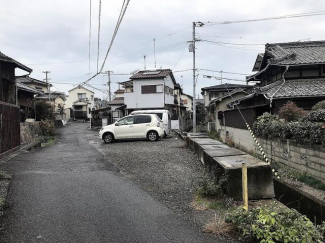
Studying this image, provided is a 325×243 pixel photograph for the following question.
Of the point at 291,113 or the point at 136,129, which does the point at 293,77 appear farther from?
the point at 136,129

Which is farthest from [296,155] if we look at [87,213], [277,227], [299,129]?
[87,213]

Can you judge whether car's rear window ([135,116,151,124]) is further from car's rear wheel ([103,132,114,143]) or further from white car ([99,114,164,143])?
car's rear wheel ([103,132,114,143])

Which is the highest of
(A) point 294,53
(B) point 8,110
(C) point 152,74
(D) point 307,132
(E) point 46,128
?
(C) point 152,74

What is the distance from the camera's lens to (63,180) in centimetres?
661

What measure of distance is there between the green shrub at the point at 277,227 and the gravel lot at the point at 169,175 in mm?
771

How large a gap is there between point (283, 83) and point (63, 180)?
13428 mm

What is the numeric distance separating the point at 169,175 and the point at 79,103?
57.6 metres

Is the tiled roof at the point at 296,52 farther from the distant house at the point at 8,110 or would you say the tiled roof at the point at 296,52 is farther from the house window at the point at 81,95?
the house window at the point at 81,95

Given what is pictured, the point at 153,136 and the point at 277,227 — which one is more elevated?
the point at 153,136

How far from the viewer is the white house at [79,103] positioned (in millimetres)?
61819

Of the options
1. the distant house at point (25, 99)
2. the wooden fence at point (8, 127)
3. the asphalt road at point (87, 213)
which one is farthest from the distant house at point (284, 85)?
the distant house at point (25, 99)

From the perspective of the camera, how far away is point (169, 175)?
7.02m

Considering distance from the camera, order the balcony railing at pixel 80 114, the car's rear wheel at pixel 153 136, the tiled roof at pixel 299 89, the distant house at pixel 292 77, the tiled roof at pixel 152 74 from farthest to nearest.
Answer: the balcony railing at pixel 80 114
the tiled roof at pixel 152 74
the car's rear wheel at pixel 153 136
the distant house at pixel 292 77
the tiled roof at pixel 299 89

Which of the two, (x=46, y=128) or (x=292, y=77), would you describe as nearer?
(x=292, y=77)
